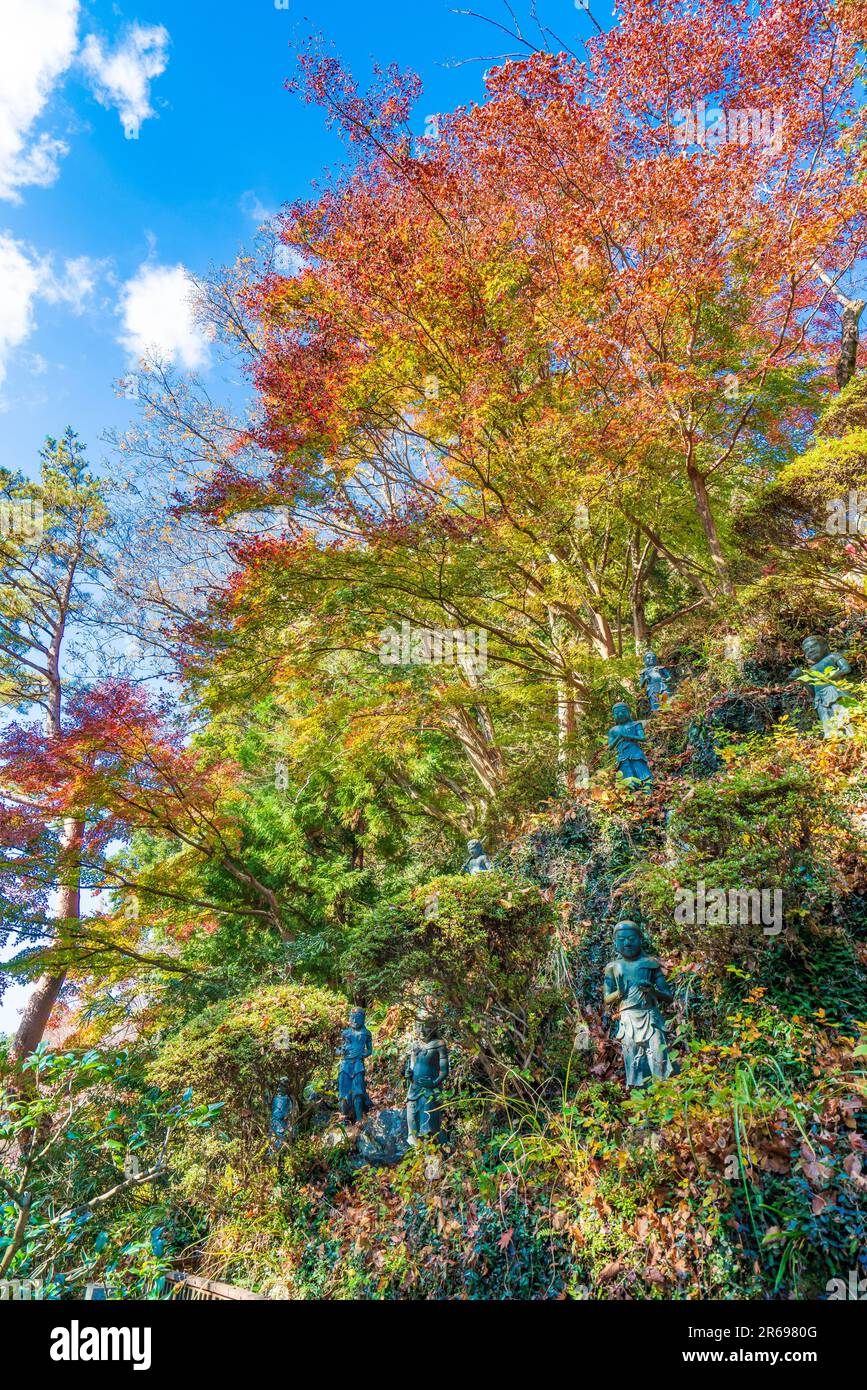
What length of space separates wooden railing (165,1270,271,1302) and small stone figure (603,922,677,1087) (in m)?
3.66

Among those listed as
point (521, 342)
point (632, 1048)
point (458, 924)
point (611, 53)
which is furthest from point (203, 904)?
point (611, 53)

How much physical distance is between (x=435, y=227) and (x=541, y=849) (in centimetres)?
734

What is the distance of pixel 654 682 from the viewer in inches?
342

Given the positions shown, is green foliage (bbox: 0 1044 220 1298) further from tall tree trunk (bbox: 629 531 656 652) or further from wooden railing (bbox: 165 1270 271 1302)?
tall tree trunk (bbox: 629 531 656 652)

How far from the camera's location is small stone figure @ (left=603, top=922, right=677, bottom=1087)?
14.5 feet

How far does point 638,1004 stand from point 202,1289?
4.51 m

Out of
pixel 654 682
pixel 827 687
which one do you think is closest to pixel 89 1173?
pixel 654 682

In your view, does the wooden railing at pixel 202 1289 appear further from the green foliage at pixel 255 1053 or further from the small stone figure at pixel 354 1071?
the small stone figure at pixel 354 1071

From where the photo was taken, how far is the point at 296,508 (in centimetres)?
847

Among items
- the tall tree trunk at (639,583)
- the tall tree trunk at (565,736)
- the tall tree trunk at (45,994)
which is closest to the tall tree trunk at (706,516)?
the tall tree trunk at (639,583)

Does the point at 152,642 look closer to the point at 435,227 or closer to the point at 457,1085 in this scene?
the point at 435,227

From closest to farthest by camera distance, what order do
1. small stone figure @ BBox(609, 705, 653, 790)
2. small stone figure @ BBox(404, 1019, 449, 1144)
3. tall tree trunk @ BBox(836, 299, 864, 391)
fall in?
small stone figure @ BBox(404, 1019, 449, 1144) < small stone figure @ BBox(609, 705, 653, 790) < tall tree trunk @ BBox(836, 299, 864, 391)

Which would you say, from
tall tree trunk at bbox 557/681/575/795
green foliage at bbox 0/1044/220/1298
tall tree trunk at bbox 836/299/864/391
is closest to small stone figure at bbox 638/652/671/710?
tall tree trunk at bbox 557/681/575/795

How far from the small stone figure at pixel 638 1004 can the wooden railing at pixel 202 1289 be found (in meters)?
3.66
